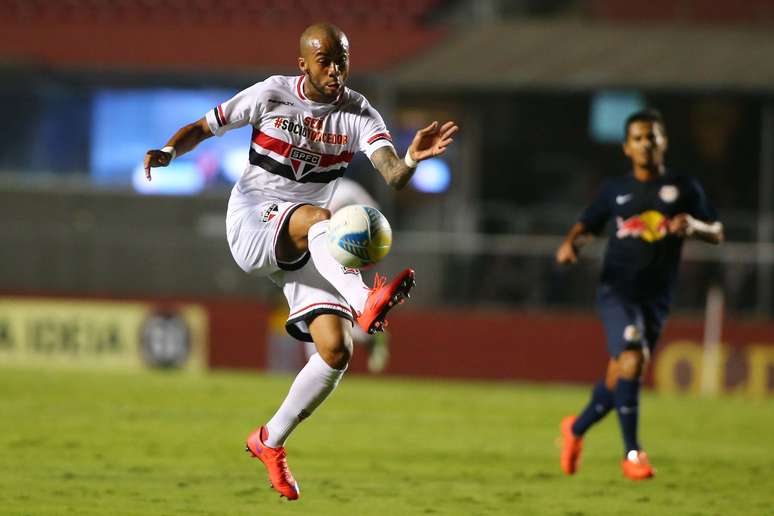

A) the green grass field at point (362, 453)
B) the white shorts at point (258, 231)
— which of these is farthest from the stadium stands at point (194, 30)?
the white shorts at point (258, 231)

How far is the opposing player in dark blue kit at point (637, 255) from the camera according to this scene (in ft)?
27.8

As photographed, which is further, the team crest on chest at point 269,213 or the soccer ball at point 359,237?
the team crest on chest at point 269,213

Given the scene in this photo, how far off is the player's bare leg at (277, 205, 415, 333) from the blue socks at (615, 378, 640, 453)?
2.41 m

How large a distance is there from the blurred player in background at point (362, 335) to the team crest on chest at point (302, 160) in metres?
3.88

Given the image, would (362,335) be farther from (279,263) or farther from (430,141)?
(430,141)

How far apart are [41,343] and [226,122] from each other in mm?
11450

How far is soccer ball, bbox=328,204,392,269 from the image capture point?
6250 millimetres

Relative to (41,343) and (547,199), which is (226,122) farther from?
(547,199)

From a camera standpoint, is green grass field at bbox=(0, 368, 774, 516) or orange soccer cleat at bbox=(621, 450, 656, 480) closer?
green grass field at bbox=(0, 368, 774, 516)

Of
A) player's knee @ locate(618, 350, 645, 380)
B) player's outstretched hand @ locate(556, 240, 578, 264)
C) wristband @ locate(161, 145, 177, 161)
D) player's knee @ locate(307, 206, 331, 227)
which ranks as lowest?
player's knee @ locate(618, 350, 645, 380)

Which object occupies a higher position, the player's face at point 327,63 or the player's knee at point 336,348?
the player's face at point 327,63

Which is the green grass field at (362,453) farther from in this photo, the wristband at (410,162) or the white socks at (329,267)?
the wristband at (410,162)

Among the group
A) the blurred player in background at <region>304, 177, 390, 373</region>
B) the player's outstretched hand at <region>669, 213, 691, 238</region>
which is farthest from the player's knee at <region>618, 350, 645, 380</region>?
the blurred player in background at <region>304, 177, 390, 373</region>

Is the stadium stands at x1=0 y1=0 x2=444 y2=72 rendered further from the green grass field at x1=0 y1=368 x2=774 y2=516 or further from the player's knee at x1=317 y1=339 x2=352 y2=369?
the player's knee at x1=317 y1=339 x2=352 y2=369
